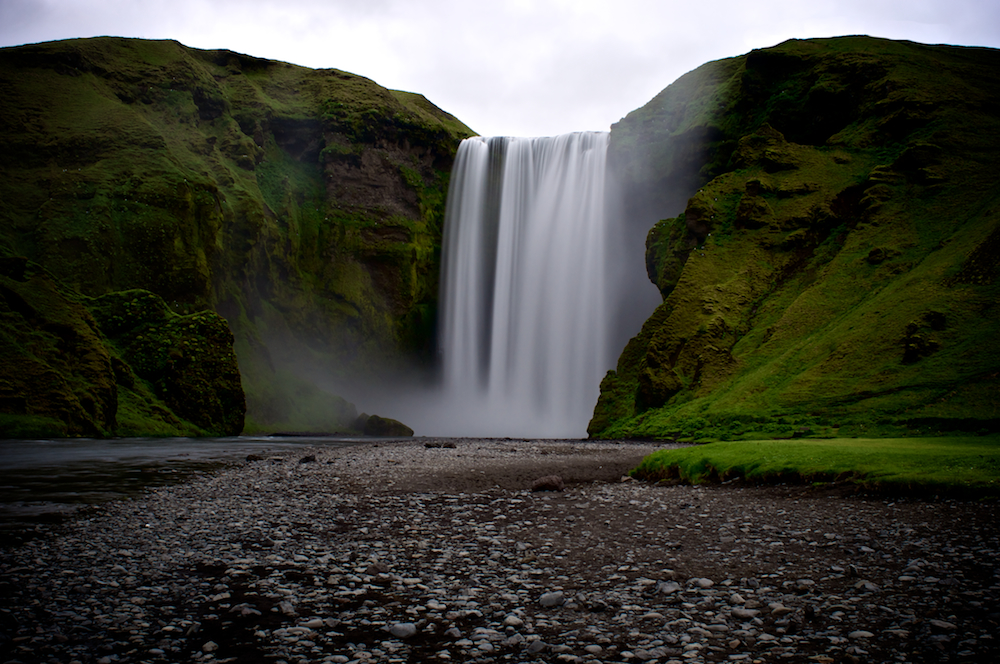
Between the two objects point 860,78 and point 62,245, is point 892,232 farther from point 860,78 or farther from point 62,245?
point 62,245

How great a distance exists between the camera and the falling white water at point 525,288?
61.9m

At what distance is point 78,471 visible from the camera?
16.6 meters

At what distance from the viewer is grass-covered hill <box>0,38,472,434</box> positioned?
4512 cm

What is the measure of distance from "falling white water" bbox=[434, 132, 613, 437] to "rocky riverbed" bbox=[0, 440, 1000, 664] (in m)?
50.5

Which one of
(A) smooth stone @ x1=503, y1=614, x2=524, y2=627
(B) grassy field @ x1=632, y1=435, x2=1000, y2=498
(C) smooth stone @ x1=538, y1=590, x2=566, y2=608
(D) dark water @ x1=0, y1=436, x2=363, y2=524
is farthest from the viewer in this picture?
(D) dark water @ x1=0, y1=436, x2=363, y2=524

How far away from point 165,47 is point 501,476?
7923 centimetres

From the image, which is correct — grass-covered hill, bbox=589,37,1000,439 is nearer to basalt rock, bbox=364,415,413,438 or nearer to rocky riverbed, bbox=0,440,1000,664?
rocky riverbed, bbox=0,440,1000,664

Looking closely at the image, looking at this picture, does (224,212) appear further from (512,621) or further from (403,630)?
(512,621)

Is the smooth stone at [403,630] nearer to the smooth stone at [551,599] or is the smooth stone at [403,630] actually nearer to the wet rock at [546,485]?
the smooth stone at [551,599]

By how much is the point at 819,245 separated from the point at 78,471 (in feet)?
153

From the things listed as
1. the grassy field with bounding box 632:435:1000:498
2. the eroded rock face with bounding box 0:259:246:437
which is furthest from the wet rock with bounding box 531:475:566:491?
the eroded rock face with bounding box 0:259:246:437

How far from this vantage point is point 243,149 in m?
68.6

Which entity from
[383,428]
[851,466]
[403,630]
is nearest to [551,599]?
[403,630]

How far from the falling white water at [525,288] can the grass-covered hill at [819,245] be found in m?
8.20
